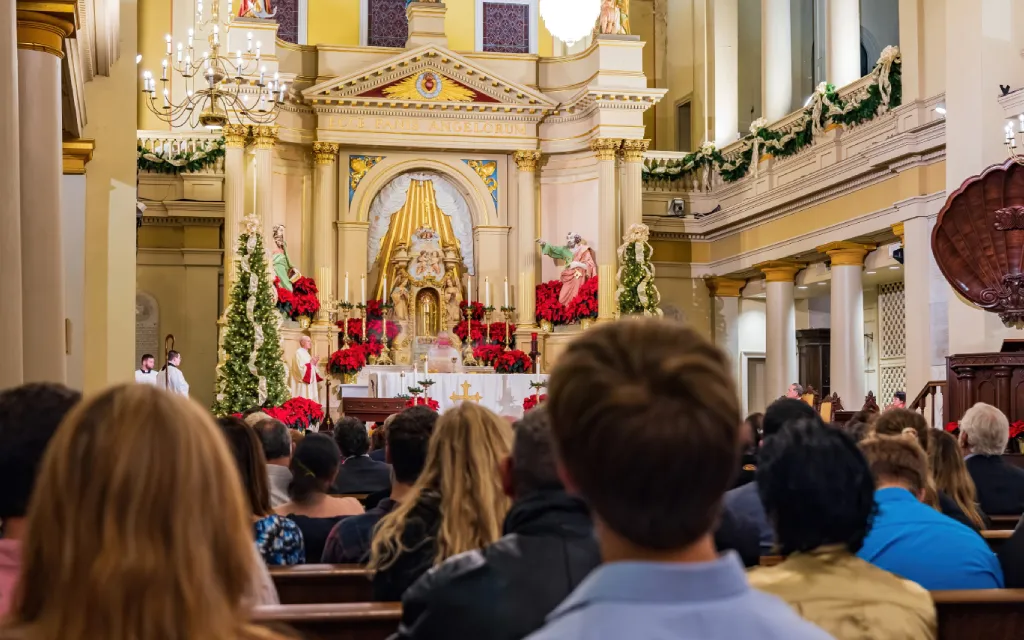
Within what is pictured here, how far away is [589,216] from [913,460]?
1762 cm

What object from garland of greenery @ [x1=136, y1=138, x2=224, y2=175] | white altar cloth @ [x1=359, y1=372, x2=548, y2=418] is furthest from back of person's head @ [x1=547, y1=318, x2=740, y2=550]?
garland of greenery @ [x1=136, y1=138, x2=224, y2=175]

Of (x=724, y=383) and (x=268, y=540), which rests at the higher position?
(x=724, y=383)

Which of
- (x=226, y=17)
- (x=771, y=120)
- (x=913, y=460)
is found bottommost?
(x=913, y=460)

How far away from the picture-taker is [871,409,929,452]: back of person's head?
5223mm

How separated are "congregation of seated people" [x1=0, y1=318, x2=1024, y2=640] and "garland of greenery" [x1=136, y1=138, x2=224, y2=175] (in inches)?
653

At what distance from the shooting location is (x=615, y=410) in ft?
4.69

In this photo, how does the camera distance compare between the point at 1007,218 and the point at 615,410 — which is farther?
the point at 1007,218

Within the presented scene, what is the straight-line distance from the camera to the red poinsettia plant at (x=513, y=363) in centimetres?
2005

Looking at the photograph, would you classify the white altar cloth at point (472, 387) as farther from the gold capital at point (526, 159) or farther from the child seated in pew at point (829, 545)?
the child seated in pew at point (829, 545)

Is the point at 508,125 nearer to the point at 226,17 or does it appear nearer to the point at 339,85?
the point at 339,85

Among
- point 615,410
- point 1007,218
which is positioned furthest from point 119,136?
point 615,410

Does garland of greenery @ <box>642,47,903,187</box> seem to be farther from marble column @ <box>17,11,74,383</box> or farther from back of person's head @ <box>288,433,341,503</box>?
back of person's head @ <box>288,433,341,503</box>

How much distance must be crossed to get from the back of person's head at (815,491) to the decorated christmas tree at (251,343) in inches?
575

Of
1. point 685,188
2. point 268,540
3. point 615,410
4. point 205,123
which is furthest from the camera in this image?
point 685,188
